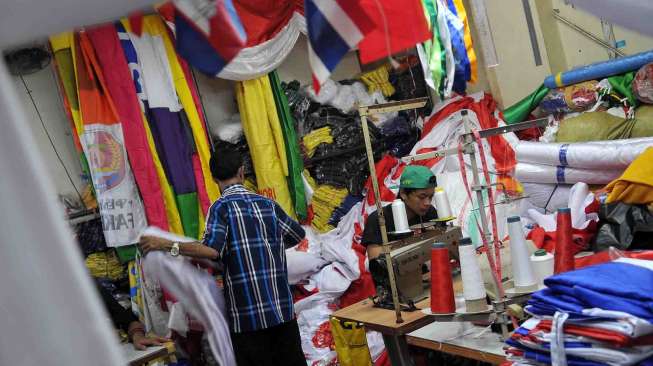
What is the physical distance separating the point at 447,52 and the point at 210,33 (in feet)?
4.07

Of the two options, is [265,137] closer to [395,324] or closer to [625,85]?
[395,324]

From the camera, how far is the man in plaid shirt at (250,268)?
105 inches

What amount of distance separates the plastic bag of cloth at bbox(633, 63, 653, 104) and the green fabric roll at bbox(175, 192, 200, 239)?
3.04 meters

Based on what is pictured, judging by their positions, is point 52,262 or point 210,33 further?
point 210,33

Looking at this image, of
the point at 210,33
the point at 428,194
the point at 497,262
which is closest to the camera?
the point at 210,33

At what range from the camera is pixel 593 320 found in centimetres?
138

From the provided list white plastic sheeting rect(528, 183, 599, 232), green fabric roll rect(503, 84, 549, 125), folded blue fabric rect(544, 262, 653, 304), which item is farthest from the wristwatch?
green fabric roll rect(503, 84, 549, 125)

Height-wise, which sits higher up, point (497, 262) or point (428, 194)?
point (428, 194)

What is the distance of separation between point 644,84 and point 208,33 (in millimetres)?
3268

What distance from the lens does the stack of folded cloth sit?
1.32 m

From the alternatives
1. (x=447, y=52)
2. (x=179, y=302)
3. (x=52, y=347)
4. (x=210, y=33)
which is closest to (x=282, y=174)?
(x=179, y=302)

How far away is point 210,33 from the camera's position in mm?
1107

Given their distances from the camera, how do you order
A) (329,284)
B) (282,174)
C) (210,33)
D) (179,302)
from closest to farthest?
(210,33) → (179,302) → (329,284) → (282,174)

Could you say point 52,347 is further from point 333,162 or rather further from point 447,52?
point 333,162
